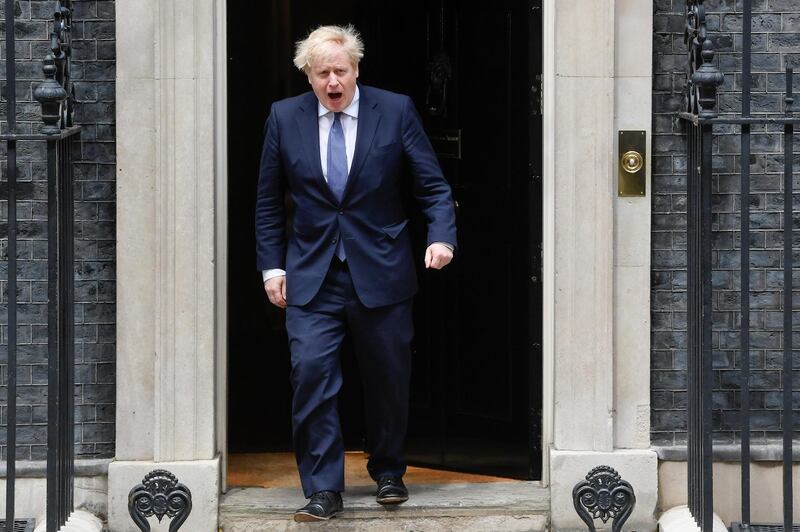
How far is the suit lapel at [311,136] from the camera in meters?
6.39

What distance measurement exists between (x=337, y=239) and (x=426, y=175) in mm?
438

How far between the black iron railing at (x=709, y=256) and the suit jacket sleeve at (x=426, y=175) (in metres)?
0.98

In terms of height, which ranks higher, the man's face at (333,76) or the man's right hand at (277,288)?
the man's face at (333,76)

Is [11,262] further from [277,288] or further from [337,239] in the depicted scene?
[337,239]

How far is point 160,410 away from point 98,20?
1593mm

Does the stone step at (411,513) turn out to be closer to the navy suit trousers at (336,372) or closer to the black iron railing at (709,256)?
the navy suit trousers at (336,372)

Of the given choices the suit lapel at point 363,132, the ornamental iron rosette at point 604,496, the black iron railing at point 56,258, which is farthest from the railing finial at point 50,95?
the ornamental iron rosette at point 604,496

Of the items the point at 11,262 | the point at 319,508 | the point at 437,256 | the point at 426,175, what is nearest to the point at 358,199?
the point at 426,175

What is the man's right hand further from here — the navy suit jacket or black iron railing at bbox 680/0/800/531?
black iron railing at bbox 680/0/800/531

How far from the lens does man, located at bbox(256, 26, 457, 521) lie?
6363 millimetres

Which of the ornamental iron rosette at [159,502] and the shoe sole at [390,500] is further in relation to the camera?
the shoe sole at [390,500]

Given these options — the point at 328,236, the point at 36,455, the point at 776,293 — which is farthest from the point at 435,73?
the point at 36,455

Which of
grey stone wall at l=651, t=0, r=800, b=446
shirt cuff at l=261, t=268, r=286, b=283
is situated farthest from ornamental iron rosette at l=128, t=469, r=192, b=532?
grey stone wall at l=651, t=0, r=800, b=446

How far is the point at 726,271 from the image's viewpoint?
6613mm
